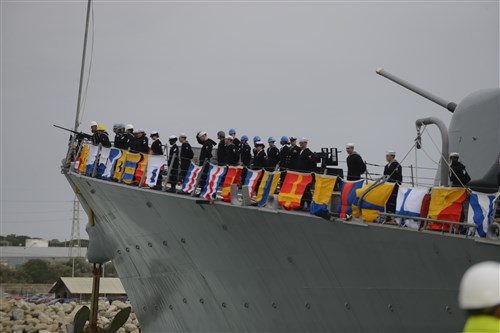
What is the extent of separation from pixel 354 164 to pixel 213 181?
283 cm

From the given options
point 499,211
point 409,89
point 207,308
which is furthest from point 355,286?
point 409,89

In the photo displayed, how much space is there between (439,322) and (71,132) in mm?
12043

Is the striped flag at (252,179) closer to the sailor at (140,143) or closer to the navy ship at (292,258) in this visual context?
the navy ship at (292,258)

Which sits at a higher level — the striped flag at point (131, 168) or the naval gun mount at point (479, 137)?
the naval gun mount at point (479, 137)

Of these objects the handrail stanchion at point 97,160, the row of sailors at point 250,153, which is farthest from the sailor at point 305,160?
the handrail stanchion at point 97,160

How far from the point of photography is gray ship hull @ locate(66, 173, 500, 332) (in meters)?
12.2

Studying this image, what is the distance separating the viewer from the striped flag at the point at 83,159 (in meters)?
20.6

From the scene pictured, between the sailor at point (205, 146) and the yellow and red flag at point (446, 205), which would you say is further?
the sailor at point (205, 146)

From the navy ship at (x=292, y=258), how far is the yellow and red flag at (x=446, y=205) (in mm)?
200

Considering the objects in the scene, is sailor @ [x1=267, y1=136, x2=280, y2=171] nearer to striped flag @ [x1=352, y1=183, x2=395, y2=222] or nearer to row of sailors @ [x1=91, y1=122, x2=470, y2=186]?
row of sailors @ [x1=91, y1=122, x2=470, y2=186]

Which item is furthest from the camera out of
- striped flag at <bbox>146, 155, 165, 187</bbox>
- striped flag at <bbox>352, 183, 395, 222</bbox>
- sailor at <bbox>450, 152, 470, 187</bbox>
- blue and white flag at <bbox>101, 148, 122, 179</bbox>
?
blue and white flag at <bbox>101, 148, 122, 179</bbox>

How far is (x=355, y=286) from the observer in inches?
524

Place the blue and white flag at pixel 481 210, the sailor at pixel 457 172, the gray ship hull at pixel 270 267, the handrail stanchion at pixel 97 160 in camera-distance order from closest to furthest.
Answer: the blue and white flag at pixel 481 210, the gray ship hull at pixel 270 267, the sailor at pixel 457 172, the handrail stanchion at pixel 97 160

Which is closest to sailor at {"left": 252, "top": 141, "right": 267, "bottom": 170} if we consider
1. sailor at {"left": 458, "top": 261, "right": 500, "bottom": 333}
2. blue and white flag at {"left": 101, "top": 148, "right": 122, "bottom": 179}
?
blue and white flag at {"left": 101, "top": 148, "right": 122, "bottom": 179}
